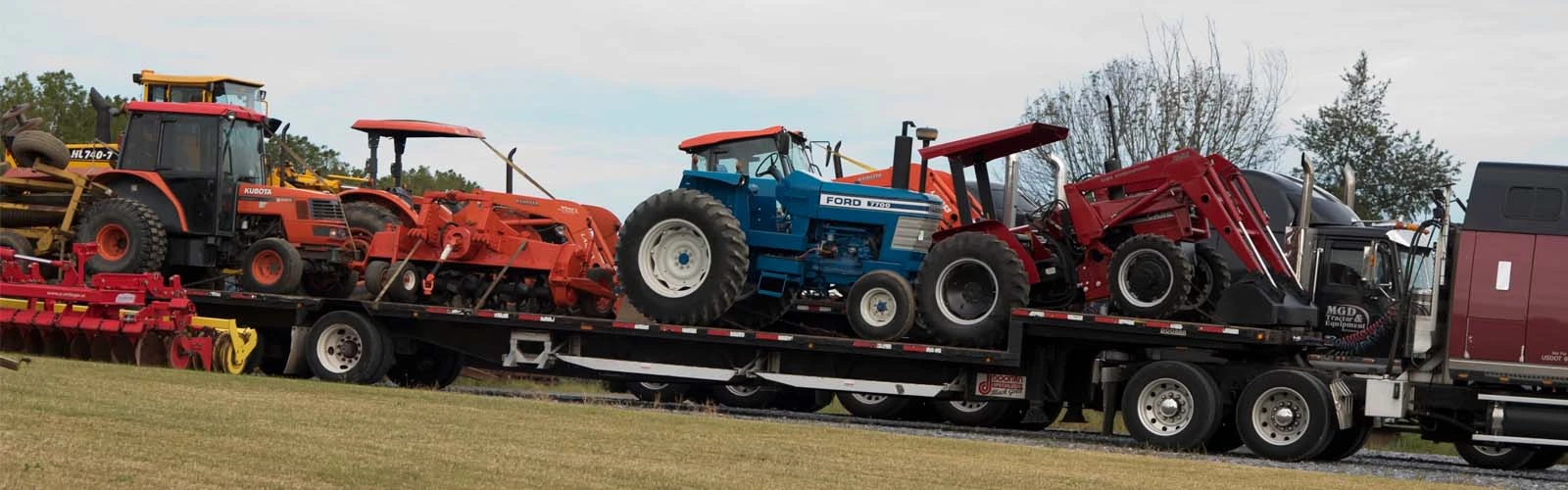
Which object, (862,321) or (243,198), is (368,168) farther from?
(862,321)

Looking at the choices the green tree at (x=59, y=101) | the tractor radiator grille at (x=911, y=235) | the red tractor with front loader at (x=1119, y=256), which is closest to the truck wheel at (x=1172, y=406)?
the red tractor with front loader at (x=1119, y=256)

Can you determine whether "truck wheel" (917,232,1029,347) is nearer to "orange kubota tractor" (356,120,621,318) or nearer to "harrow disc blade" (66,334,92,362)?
"orange kubota tractor" (356,120,621,318)

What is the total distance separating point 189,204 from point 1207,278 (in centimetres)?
1141

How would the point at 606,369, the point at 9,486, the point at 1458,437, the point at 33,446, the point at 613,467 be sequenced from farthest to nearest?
the point at 606,369
the point at 1458,437
the point at 613,467
the point at 33,446
the point at 9,486

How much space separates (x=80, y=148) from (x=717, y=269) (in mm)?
11754

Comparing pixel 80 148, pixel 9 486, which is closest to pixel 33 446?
pixel 9 486

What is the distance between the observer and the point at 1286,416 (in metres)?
16.3

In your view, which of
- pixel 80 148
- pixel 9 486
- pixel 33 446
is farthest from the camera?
pixel 80 148

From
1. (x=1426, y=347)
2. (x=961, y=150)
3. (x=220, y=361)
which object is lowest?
(x=220, y=361)

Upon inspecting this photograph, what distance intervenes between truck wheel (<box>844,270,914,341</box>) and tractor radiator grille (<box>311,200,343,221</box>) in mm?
6723

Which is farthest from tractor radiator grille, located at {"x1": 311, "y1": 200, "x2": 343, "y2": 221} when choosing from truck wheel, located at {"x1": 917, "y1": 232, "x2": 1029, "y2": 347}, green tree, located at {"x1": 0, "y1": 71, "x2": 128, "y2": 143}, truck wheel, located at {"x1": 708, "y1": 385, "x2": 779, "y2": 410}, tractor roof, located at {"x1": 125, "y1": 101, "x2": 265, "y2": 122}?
green tree, located at {"x1": 0, "y1": 71, "x2": 128, "y2": 143}

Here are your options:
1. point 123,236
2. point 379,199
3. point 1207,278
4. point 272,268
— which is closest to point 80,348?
point 123,236

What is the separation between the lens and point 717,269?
59.8ft

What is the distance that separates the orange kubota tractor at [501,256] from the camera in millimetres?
20172
